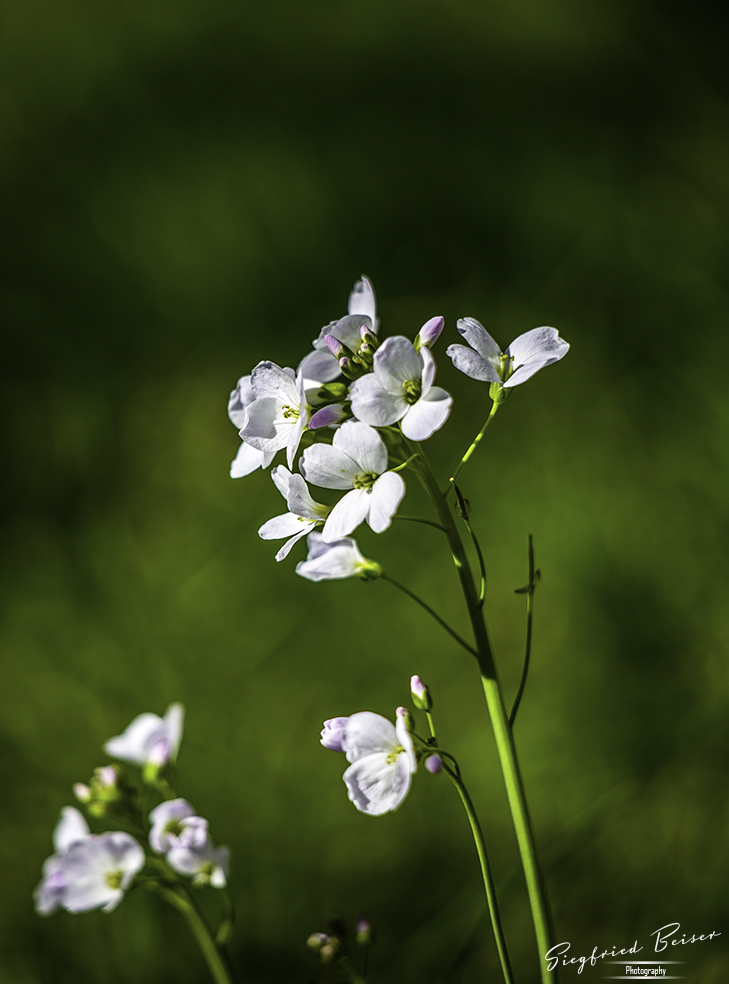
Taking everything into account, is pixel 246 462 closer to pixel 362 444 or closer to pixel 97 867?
pixel 362 444

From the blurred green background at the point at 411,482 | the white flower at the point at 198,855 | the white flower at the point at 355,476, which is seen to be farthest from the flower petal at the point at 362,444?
the blurred green background at the point at 411,482

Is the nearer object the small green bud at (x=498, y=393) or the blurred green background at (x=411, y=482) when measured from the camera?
the small green bud at (x=498, y=393)

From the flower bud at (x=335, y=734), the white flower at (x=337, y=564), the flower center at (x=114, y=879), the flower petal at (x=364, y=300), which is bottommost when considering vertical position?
the flower center at (x=114, y=879)

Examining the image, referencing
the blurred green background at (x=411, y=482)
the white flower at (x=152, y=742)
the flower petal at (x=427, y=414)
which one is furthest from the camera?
the blurred green background at (x=411, y=482)

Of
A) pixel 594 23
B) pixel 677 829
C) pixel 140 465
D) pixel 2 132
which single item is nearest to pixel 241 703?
pixel 140 465

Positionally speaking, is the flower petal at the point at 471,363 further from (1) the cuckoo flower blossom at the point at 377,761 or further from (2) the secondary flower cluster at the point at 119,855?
(2) the secondary flower cluster at the point at 119,855

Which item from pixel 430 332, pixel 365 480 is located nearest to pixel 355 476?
pixel 365 480

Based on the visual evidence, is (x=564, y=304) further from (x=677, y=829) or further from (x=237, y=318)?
(x=677, y=829)
